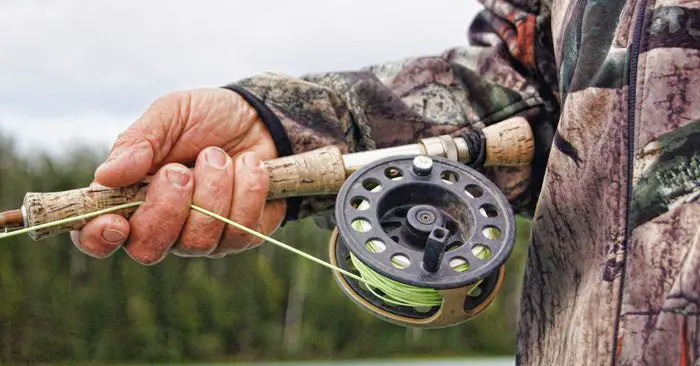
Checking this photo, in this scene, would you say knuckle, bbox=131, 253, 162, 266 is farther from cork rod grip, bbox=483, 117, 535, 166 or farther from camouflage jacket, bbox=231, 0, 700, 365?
cork rod grip, bbox=483, 117, 535, 166

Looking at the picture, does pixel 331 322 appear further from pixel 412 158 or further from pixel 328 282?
pixel 412 158

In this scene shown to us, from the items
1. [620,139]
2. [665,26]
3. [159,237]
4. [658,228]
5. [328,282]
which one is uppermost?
[665,26]

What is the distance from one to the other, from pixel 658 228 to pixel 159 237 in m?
1.01

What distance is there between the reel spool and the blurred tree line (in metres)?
16.6

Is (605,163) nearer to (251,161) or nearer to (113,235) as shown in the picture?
(251,161)

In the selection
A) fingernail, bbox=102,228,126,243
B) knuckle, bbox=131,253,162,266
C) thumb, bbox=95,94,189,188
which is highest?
thumb, bbox=95,94,189,188

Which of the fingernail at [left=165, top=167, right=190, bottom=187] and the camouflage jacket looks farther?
the fingernail at [left=165, top=167, right=190, bottom=187]

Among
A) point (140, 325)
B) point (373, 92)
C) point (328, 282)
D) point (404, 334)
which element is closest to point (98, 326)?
point (140, 325)

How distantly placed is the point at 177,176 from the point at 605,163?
33.5 inches

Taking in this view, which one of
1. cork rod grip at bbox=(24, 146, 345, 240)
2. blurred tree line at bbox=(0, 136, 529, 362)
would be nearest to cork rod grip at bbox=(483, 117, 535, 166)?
cork rod grip at bbox=(24, 146, 345, 240)

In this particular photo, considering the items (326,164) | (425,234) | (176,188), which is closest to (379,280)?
(425,234)

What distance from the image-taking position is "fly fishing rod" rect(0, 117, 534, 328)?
1.64 m

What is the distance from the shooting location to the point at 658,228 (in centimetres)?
130

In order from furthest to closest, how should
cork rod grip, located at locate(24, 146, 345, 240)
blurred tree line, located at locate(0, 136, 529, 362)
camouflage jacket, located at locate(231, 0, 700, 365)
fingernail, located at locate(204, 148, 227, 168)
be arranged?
blurred tree line, located at locate(0, 136, 529, 362)
fingernail, located at locate(204, 148, 227, 168)
cork rod grip, located at locate(24, 146, 345, 240)
camouflage jacket, located at locate(231, 0, 700, 365)
